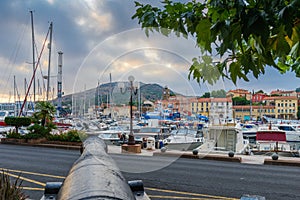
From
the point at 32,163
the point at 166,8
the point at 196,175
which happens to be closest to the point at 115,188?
the point at 166,8

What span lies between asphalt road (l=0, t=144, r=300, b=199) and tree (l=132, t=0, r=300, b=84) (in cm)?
557

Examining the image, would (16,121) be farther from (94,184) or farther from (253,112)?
(253,112)

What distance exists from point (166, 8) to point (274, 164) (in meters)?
12.0

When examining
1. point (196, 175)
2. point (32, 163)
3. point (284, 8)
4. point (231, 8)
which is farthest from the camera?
point (32, 163)

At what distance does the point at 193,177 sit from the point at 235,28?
864 centimetres

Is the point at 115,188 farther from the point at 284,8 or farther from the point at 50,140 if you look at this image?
the point at 50,140

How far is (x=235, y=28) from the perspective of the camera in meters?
1.36

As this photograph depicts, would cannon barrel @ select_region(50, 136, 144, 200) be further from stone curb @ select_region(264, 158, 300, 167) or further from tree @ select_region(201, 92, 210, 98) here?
stone curb @ select_region(264, 158, 300, 167)

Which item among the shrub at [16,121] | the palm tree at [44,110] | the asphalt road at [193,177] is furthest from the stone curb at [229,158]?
the shrub at [16,121]

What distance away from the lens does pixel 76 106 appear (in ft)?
19.3

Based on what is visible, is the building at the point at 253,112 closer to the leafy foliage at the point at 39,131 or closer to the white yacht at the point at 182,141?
the leafy foliage at the point at 39,131

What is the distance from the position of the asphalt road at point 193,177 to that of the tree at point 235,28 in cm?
557

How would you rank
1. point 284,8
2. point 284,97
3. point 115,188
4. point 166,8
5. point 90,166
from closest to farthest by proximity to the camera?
1. point 284,8
2. point 166,8
3. point 115,188
4. point 90,166
5. point 284,97

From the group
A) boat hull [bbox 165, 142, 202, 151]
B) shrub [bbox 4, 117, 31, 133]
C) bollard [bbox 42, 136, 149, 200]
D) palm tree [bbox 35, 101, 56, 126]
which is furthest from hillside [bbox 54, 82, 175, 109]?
shrub [bbox 4, 117, 31, 133]
